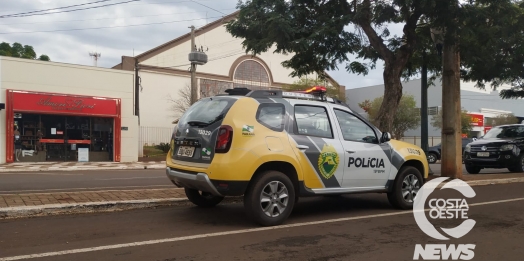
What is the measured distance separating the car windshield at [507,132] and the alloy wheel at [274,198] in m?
12.7

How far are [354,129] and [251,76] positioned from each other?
40.0 metres

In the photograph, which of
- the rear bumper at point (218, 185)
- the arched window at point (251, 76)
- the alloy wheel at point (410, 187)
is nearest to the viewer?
the rear bumper at point (218, 185)

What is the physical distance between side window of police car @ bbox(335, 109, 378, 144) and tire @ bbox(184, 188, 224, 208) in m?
2.35

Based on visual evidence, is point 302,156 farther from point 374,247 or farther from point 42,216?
point 42,216

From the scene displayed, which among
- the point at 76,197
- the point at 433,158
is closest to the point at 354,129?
the point at 76,197

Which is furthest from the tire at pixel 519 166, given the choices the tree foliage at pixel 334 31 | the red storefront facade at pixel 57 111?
the red storefront facade at pixel 57 111

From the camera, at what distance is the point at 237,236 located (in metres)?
5.68

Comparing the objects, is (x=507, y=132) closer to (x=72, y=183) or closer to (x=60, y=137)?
(x=72, y=183)

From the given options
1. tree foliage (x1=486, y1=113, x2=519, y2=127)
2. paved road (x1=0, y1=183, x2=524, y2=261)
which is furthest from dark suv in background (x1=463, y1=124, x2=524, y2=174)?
tree foliage (x1=486, y1=113, x2=519, y2=127)

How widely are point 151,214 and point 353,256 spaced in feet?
11.0

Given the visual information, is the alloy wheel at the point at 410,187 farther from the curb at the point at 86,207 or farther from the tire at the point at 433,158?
the tire at the point at 433,158

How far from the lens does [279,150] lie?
20.4 ft

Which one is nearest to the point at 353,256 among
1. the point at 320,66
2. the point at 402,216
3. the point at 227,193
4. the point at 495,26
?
the point at 227,193

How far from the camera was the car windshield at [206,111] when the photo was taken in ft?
20.7
